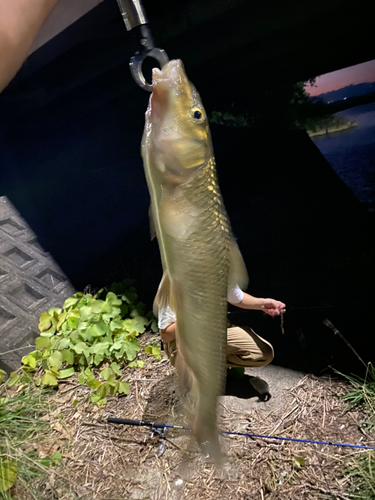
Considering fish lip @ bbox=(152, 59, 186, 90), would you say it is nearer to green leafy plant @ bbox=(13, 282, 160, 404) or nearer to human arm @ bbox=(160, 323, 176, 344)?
human arm @ bbox=(160, 323, 176, 344)

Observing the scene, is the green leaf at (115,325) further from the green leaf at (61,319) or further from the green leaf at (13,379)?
the green leaf at (13,379)

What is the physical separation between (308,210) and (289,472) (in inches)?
103

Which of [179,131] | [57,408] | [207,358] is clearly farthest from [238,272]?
[57,408]

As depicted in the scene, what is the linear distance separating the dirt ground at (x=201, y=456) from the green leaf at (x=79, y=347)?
0.31 metres

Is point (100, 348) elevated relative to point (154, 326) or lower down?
elevated

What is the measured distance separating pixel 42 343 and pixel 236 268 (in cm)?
242

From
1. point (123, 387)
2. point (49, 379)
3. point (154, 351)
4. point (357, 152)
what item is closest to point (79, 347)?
point (49, 379)

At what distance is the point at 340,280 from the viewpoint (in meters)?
3.46

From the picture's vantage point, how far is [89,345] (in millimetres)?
2945

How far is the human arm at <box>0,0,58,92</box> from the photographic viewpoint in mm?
984

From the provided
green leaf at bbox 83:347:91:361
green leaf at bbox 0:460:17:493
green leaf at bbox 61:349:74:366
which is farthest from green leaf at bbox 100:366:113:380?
green leaf at bbox 0:460:17:493

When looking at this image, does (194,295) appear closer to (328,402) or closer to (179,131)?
(179,131)

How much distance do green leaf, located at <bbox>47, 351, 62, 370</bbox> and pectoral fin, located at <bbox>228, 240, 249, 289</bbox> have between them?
2163 mm

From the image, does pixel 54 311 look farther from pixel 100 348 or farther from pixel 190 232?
pixel 190 232
